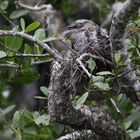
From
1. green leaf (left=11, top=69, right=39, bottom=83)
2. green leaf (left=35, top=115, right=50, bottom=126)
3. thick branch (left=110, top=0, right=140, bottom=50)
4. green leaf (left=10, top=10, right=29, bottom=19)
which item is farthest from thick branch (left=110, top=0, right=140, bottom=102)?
green leaf (left=10, top=10, right=29, bottom=19)

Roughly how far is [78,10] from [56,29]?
389 mm

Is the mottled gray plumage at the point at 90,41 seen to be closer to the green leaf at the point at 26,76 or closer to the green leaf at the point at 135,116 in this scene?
the green leaf at the point at 26,76

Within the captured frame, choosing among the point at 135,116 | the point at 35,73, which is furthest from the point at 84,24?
the point at 135,116

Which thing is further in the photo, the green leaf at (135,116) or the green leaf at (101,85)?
the green leaf at (135,116)

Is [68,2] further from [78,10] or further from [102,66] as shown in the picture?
[102,66]

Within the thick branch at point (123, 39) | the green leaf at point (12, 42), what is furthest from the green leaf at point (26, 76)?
the thick branch at point (123, 39)

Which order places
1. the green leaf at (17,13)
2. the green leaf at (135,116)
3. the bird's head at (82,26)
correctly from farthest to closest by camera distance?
the green leaf at (17,13)
the green leaf at (135,116)
the bird's head at (82,26)

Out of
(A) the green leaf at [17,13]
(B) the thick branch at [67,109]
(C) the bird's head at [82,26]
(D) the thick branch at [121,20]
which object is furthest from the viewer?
(A) the green leaf at [17,13]

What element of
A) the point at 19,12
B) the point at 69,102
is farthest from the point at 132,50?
the point at 19,12

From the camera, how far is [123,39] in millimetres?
1309

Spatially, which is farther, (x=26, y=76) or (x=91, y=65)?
(x=26, y=76)

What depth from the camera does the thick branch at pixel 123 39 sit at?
1.20 m

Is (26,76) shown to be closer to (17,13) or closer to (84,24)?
(84,24)

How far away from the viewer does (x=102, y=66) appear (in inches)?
54.1
